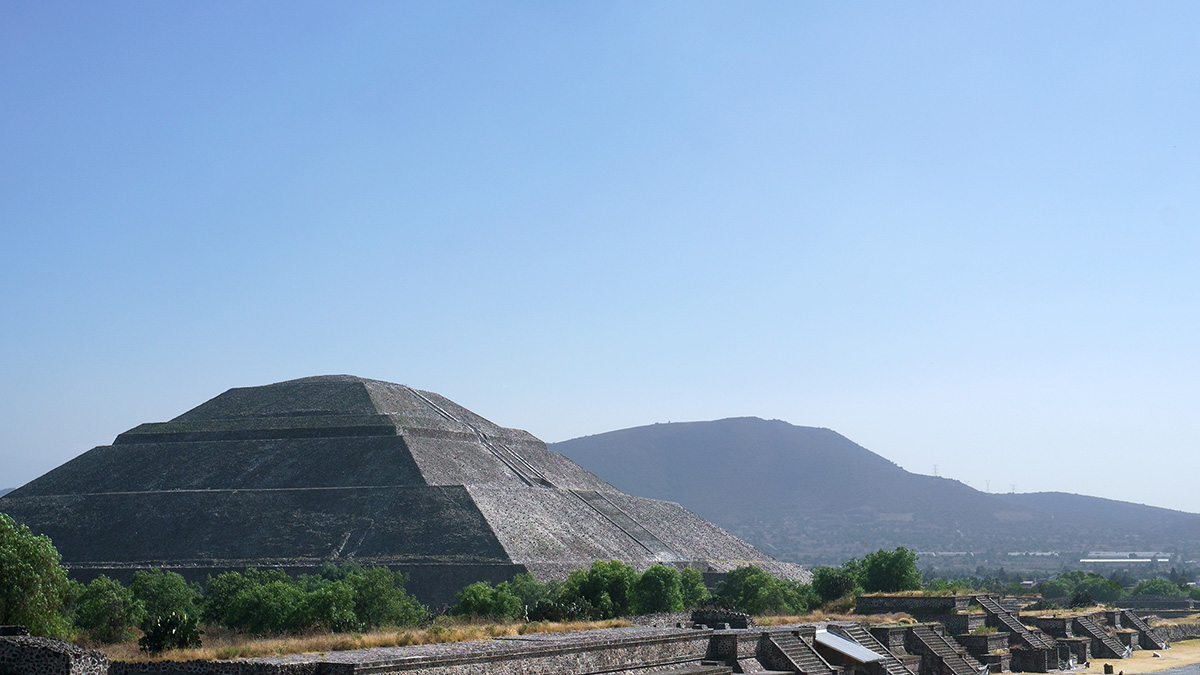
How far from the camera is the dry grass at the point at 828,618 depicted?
1364 inches

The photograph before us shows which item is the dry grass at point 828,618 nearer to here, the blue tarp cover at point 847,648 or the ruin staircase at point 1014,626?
the blue tarp cover at point 847,648

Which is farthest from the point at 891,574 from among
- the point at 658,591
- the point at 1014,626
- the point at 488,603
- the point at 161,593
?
the point at 161,593

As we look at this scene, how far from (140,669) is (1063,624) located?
37.0 m

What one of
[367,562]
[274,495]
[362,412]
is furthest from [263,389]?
[367,562]

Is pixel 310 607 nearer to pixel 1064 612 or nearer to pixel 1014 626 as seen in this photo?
pixel 1014 626

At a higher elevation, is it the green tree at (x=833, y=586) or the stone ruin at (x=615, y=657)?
the green tree at (x=833, y=586)

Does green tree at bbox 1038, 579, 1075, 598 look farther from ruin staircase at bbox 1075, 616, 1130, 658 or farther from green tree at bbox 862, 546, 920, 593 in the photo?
green tree at bbox 862, 546, 920, 593

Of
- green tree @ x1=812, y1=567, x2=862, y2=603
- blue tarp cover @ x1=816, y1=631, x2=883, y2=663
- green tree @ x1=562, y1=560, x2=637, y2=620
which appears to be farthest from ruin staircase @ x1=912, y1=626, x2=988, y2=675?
green tree @ x1=562, y1=560, x2=637, y2=620

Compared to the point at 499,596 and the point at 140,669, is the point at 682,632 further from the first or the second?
the point at 499,596

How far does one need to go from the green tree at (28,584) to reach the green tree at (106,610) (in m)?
3.13

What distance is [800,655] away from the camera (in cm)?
2959

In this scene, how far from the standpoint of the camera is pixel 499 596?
4459 cm

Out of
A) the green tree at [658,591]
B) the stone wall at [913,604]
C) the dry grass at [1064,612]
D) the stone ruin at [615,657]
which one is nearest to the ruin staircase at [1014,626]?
the stone wall at [913,604]

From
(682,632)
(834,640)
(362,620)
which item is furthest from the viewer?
(362,620)
